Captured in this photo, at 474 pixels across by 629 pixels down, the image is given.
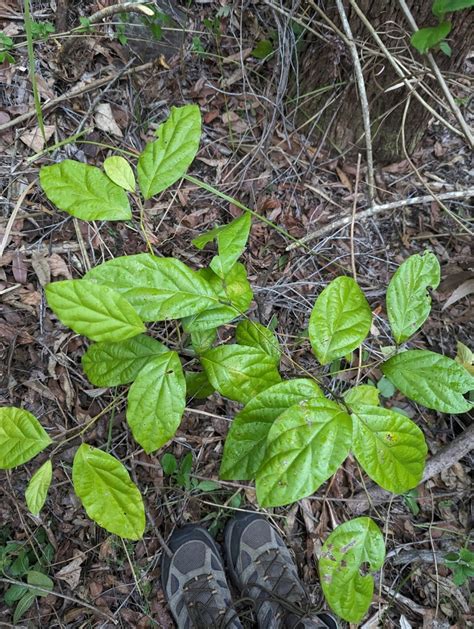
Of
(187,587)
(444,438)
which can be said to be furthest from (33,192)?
(444,438)

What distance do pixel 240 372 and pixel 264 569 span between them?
1072 millimetres

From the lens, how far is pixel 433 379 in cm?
97

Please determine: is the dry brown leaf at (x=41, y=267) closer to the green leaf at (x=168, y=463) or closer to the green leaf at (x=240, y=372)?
the green leaf at (x=168, y=463)

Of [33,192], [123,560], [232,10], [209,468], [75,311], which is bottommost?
[123,560]

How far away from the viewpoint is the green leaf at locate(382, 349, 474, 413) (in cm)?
95

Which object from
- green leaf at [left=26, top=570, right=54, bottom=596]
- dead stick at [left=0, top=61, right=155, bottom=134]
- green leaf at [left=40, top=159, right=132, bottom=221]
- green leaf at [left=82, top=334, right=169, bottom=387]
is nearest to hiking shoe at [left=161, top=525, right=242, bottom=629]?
green leaf at [left=26, top=570, right=54, bottom=596]

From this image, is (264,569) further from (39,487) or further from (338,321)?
(338,321)

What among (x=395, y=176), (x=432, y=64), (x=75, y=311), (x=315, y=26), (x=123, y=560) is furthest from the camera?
(x=395, y=176)

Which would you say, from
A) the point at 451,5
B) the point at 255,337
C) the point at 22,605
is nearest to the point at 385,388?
the point at 255,337

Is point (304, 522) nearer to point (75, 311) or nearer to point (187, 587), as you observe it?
point (187, 587)

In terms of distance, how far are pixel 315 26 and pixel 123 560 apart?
1.94 m

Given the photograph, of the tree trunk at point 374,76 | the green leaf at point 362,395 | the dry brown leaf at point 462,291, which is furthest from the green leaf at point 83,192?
the dry brown leaf at point 462,291

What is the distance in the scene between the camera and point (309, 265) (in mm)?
1893

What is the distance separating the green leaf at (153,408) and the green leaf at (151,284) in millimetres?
123
